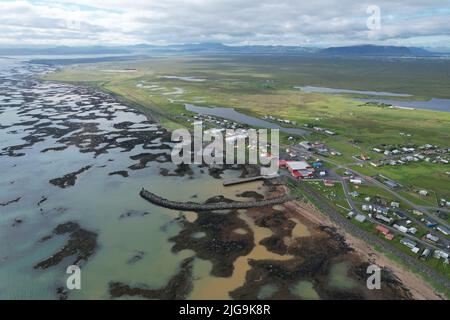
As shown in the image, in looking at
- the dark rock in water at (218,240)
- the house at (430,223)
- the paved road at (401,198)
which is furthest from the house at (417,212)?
the dark rock in water at (218,240)

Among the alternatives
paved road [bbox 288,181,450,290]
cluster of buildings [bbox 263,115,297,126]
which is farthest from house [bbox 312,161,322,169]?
cluster of buildings [bbox 263,115,297,126]

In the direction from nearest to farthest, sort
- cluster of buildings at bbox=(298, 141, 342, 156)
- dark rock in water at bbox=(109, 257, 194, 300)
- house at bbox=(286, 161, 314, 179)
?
dark rock in water at bbox=(109, 257, 194, 300) → house at bbox=(286, 161, 314, 179) → cluster of buildings at bbox=(298, 141, 342, 156)

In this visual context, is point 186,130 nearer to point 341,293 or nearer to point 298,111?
point 298,111

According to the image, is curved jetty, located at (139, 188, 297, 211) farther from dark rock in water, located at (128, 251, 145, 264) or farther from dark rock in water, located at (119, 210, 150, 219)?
dark rock in water, located at (128, 251, 145, 264)
